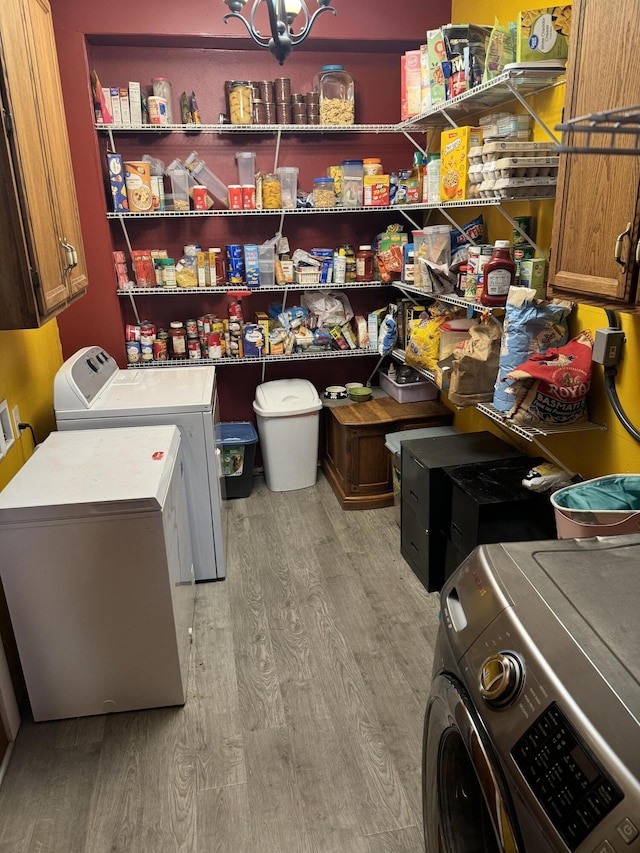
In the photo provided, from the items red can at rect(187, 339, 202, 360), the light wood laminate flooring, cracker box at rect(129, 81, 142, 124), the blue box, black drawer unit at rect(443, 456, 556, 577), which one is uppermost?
cracker box at rect(129, 81, 142, 124)

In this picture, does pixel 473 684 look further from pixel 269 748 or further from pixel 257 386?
pixel 257 386

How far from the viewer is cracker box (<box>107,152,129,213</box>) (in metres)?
3.12

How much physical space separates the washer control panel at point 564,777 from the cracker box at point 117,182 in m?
3.13

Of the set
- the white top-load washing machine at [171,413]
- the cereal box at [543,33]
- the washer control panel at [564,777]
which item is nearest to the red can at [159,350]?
the white top-load washing machine at [171,413]

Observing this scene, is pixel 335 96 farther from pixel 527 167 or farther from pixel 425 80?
pixel 527 167

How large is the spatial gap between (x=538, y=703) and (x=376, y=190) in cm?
307

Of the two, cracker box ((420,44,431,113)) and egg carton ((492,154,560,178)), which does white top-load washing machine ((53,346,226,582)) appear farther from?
cracker box ((420,44,431,113))

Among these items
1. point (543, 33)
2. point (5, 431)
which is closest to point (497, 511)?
point (543, 33)

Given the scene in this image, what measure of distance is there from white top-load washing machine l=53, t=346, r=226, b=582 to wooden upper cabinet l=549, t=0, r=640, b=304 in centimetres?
153

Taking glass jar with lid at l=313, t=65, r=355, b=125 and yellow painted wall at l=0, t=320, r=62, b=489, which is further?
glass jar with lid at l=313, t=65, r=355, b=125

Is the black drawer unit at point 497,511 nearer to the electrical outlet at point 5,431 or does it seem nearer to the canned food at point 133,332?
the electrical outlet at point 5,431

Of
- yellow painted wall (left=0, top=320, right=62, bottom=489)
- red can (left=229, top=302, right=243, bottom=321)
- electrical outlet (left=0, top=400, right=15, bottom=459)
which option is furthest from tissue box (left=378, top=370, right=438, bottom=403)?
electrical outlet (left=0, top=400, right=15, bottom=459)

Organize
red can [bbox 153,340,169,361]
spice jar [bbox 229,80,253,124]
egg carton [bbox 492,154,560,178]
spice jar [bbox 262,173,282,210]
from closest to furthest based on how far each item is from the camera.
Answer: egg carton [bbox 492,154,560,178] < spice jar [bbox 229,80,253,124] < spice jar [bbox 262,173,282,210] < red can [bbox 153,340,169,361]

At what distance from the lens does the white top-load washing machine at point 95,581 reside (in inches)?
73.3
